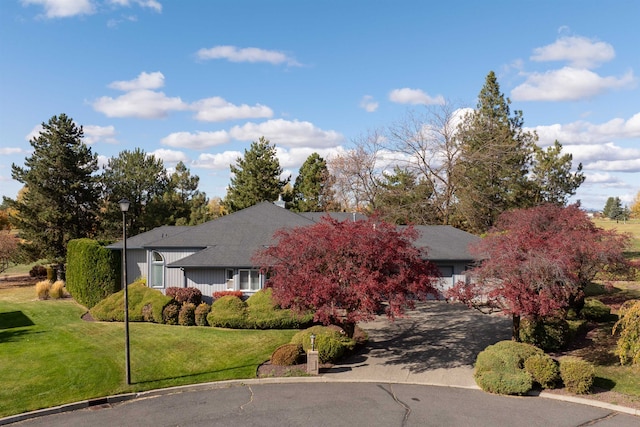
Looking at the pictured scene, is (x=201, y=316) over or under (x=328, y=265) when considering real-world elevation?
under

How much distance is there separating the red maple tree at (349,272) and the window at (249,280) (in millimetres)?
8162

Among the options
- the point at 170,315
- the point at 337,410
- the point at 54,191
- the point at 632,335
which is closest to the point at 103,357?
the point at 170,315

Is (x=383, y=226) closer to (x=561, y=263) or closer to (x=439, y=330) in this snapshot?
(x=561, y=263)

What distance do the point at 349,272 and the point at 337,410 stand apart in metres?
4.38

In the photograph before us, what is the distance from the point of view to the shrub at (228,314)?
69.3 ft

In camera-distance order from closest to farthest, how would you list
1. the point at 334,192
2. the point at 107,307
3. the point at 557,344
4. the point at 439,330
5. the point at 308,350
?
the point at 308,350, the point at 557,344, the point at 439,330, the point at 107,307, the point at 334,192

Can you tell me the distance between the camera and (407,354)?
17625 millimetres

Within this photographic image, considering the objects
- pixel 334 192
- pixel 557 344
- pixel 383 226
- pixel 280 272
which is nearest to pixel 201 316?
pixel 280 272

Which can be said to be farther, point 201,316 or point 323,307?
point 201,316

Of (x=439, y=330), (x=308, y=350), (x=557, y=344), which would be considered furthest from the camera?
(x=439, y=330)

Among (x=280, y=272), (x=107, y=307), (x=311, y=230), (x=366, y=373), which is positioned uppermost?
(x=311, y=230)

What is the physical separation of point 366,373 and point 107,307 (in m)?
14.5

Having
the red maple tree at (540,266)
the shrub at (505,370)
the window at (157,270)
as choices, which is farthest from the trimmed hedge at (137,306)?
the shrub at (505,370)

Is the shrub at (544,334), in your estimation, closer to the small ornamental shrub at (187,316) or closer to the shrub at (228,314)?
the shrub at (228,314)
